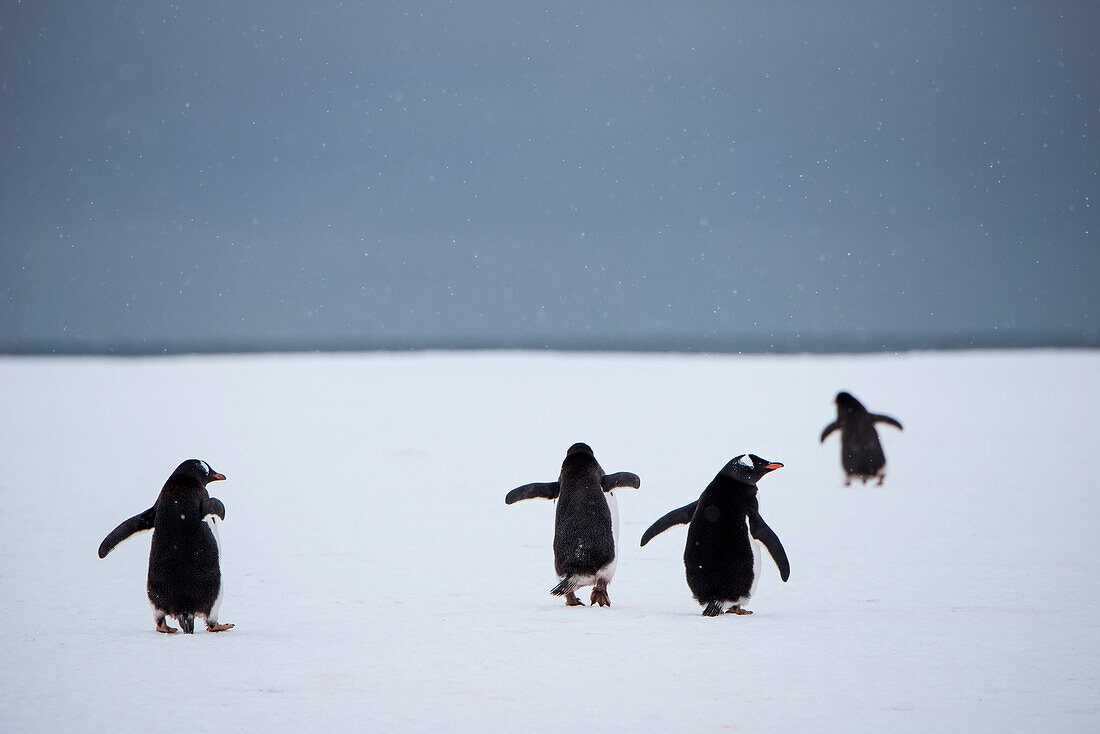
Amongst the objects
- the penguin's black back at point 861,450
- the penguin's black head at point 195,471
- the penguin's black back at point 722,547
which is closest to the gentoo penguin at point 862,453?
the penguin's black back at point 861,450

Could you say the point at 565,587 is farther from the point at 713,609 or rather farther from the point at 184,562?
the point at 184,562

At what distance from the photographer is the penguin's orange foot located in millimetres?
4989

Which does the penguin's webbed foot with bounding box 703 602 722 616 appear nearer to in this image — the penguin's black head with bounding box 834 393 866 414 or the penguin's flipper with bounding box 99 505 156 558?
the penguin's flipper with bounding box 99 505 156 558

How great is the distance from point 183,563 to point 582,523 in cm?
188

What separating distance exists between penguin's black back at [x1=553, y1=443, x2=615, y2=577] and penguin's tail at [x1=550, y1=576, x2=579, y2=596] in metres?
0.05

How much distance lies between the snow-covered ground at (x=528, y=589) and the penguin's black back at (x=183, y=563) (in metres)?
0.17

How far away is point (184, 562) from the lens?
4.39m

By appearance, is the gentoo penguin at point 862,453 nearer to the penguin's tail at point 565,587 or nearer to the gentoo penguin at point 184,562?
the penguin's tail at point 565,587

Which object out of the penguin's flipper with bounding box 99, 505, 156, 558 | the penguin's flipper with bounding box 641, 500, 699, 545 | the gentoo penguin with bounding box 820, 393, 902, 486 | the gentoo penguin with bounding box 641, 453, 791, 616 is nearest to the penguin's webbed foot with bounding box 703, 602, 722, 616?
the gentoo penguin with bounding box 641, 453, 791, 616

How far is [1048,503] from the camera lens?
8148 millimetres

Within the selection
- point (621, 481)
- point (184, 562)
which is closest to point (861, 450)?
point (621, 481)

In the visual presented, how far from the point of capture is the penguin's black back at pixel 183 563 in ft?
14.4

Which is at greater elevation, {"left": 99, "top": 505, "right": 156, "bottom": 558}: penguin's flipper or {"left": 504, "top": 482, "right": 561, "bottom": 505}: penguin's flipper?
{"left": 504, "top": 482, "right": 561, "bottom": 505}: penguin's flipper

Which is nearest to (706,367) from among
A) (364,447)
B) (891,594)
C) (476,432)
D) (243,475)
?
(476,432)
